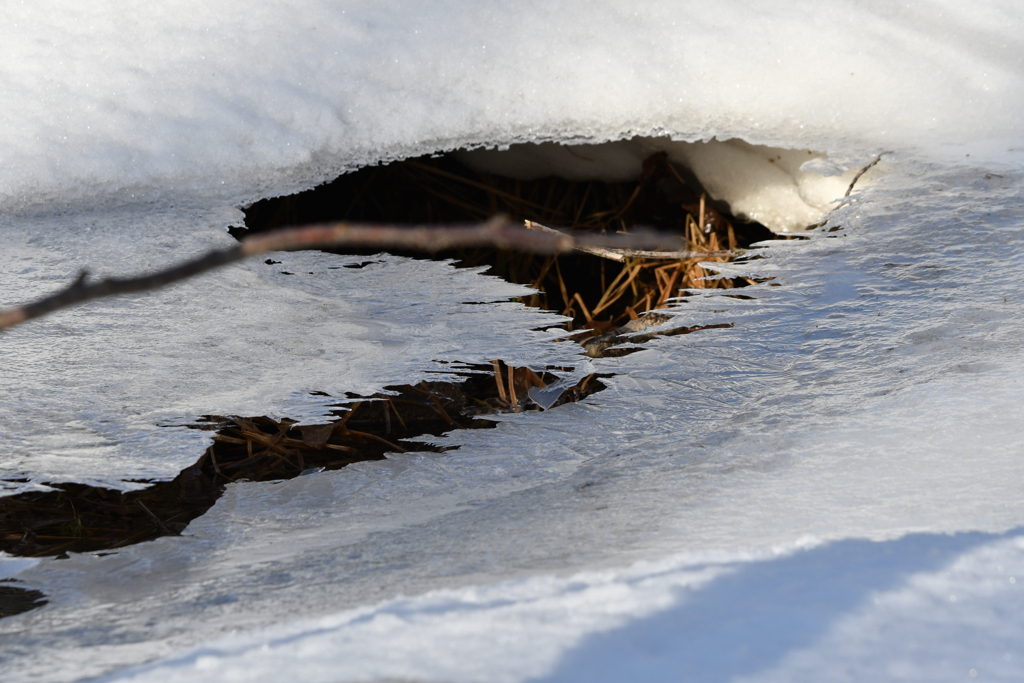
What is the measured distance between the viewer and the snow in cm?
82

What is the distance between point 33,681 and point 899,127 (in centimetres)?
156

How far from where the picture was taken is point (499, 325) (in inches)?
52.9

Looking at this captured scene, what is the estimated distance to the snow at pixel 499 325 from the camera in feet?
2.70

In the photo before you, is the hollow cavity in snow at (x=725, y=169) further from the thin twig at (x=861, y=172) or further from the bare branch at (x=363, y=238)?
the bare branch at (x=363, y=238)

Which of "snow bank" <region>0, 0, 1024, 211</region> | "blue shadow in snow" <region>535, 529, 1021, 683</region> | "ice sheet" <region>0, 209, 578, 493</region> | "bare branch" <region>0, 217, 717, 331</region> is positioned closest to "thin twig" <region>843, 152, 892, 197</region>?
"snow bank" <region>0, 0, 1024, 211</region>

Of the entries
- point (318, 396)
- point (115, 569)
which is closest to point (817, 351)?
point (318, 396)

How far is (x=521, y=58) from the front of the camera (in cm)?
139

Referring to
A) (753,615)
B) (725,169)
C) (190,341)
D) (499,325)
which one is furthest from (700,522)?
(725,169)

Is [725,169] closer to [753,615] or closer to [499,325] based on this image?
[499,325]

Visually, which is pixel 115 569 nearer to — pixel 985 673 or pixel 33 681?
pixel 33 681

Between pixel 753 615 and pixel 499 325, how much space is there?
795mm

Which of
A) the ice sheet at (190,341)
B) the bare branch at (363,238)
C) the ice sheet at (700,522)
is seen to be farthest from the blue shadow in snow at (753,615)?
the ice sheet at (190,341)

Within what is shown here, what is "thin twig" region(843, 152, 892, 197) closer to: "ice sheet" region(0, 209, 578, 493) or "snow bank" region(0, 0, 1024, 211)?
"snow bank" region(0, 0, 1024, 211)

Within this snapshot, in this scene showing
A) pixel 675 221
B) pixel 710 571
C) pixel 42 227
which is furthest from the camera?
pixel 675 221
